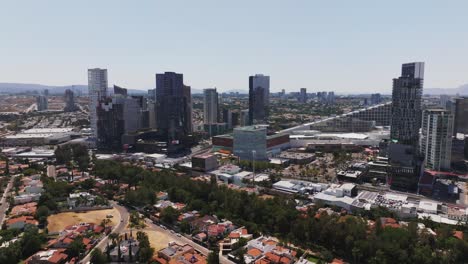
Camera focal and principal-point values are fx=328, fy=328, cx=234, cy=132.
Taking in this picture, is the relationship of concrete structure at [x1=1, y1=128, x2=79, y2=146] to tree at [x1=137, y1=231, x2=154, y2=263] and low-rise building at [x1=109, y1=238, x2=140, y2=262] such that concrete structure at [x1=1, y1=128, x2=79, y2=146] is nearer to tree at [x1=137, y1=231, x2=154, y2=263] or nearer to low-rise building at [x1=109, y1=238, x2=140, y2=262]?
low-rise building at [x1=109, y1=238, x2=140, y2=262]

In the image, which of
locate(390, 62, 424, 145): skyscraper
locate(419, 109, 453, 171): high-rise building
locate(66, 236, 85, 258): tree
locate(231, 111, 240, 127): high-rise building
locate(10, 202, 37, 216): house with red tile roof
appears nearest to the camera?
locate(66, 236, 85, 258): tree

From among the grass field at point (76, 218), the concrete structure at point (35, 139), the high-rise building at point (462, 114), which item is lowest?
the grass field at point (76, 218)

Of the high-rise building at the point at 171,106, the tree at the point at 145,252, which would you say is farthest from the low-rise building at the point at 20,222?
the high-rise building at the point at 171,106

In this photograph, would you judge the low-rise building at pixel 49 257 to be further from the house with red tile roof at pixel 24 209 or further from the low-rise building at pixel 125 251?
the house with red tile roof at pixel 24 209

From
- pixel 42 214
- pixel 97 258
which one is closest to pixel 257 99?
pixel 42 214

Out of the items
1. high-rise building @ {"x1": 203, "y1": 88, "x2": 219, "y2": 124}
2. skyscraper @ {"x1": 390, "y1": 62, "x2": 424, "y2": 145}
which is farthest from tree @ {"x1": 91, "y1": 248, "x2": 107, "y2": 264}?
high-rise building @ {"x1": 203, "y1": 88, "x2": 219, "y2": 124}

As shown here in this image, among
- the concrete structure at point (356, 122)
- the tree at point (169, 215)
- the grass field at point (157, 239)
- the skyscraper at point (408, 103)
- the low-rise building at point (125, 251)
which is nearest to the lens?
the low-rise building at point (125, 251)
